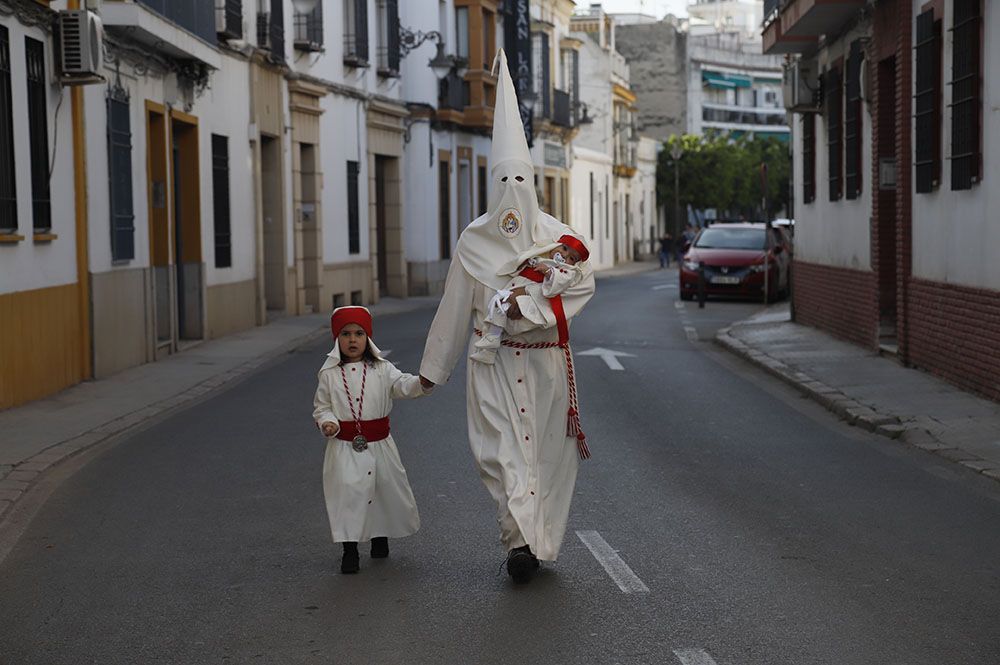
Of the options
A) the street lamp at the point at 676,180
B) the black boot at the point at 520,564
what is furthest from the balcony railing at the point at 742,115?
the black boot at the point at 520,564

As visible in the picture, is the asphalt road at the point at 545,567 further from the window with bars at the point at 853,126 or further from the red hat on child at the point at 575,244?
the window with bars at the point at 853,126

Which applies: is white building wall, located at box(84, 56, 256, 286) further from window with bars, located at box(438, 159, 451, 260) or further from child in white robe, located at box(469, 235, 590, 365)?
window with bars, located at box(438, 159, 451, 260)

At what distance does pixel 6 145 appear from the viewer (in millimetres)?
14891

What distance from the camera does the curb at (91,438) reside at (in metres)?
10.2

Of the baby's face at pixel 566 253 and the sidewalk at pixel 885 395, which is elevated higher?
the baby's face at pixel 566 253

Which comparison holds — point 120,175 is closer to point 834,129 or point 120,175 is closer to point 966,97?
point 966,97

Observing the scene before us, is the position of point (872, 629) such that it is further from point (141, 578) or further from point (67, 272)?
point (67, 272)

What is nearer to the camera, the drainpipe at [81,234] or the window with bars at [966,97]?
the window with bars at [966,97]

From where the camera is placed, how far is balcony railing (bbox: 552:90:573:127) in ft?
186

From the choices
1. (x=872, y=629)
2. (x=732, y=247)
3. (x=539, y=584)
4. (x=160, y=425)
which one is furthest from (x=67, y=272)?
(x=732, y=247)

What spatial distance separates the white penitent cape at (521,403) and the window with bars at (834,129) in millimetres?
15736

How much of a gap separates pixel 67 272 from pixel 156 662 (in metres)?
11.4

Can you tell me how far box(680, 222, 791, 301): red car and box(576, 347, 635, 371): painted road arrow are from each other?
454 inches

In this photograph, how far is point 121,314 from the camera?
18.6m
